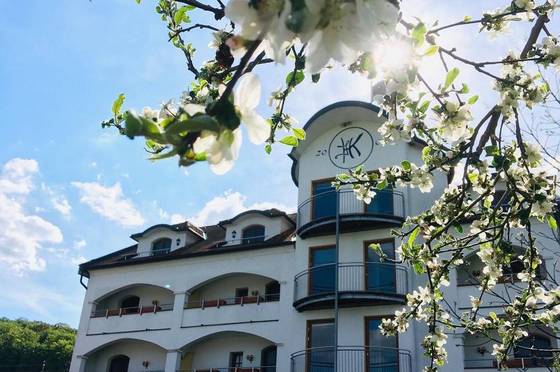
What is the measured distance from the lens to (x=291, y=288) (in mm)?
19500

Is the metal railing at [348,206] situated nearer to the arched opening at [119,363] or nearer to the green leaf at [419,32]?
the arched opening at [119,363]

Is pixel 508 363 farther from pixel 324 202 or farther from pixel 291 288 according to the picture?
pixel 324 202

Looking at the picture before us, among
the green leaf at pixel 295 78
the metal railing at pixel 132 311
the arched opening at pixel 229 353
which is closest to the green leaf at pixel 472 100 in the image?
the green leaf at pixel 295 78

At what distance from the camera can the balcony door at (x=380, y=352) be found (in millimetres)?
16375

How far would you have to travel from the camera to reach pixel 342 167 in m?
20.2

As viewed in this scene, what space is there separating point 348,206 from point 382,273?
254 cm

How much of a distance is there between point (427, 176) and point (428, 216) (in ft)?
1.18

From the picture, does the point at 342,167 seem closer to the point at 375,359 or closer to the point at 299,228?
the point at 299,228

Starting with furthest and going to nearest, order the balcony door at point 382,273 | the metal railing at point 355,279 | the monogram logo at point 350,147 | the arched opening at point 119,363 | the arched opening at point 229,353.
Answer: the arched opening at point 119,363 < the monogram logo at point 350,147 < the arched opening at point 229,353 < the balcony door at point 382,273 < the metal railing at point 355,279

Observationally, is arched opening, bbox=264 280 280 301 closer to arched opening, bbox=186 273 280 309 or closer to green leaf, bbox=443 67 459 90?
arched opening, bbox=186 273 280 309

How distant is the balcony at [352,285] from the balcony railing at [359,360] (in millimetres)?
1395

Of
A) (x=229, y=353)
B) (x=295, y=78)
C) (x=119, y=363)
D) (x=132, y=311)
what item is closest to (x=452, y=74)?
(x=295, y=78)

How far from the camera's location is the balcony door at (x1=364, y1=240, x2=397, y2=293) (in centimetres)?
1750

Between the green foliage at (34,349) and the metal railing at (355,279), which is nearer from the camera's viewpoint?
the metal railing at (355,279)
